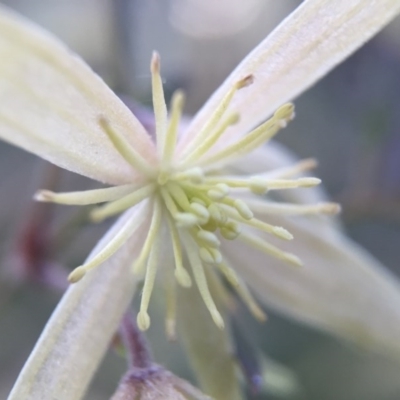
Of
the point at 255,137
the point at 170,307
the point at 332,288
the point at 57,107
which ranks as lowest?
the point at 332,288

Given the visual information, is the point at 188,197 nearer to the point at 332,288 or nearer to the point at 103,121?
the point at 103,121

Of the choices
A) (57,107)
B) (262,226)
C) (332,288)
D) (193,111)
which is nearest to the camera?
(57,107)

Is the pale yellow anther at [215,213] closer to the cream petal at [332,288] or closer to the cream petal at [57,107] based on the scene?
the cream petal at [57,107]

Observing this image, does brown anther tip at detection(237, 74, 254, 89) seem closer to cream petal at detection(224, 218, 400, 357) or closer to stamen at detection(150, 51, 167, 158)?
stamen at detection(150, 51, 167, 158)

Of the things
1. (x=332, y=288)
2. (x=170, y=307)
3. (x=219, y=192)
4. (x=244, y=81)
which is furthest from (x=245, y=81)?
(x=332, y=288)

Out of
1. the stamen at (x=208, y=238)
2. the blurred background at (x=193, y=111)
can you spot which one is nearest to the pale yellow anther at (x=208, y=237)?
the stamen at (x=208, y=238)

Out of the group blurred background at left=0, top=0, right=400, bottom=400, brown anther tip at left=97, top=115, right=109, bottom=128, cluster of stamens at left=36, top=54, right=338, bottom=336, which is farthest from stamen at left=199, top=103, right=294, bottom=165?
blurred background at left=0, top=0, right=400, bottom=400

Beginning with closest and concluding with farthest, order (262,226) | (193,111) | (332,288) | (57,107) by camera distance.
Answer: (57,107) < (262,226) < (332,288) < (193,111)
